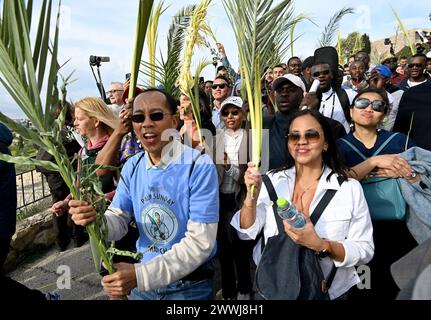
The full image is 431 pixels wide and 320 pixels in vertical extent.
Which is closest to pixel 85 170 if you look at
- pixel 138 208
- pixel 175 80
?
pixel 138 208

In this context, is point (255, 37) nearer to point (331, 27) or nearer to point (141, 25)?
point (141, 25)

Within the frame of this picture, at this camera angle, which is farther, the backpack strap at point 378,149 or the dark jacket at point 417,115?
the dark jacket at point 417,115

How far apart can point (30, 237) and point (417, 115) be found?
4384 millimetres

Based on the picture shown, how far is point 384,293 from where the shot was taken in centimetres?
248

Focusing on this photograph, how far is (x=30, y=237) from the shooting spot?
14.0 ft

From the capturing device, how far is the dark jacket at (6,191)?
249cm

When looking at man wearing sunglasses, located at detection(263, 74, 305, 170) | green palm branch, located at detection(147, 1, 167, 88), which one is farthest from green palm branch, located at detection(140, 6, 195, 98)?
man wearing sunglasses, located at detection(263, 74, 305, 170)

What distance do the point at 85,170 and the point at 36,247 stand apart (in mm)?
3481

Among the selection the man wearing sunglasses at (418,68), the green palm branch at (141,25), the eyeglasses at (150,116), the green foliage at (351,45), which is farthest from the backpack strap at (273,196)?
the green foliage at (351,45)

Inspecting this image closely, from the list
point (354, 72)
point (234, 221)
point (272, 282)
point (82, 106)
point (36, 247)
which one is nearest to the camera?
point (272, 282)

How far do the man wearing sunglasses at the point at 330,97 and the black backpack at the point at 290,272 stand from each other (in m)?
2.09

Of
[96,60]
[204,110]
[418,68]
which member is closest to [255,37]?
[204,110]

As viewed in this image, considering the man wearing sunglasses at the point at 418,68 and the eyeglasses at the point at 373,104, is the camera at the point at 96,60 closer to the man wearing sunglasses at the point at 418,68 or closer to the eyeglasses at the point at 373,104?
the eyeglasses at the point at 373,104

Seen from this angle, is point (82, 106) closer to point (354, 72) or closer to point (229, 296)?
point (229, 296)
